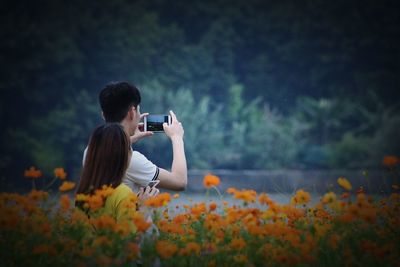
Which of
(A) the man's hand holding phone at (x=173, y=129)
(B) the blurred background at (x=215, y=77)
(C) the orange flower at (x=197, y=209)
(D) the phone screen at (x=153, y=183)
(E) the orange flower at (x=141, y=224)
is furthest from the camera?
(B) the blurred background at (x=215, y=77)

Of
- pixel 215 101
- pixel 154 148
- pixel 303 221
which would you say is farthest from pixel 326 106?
pixel 303 221

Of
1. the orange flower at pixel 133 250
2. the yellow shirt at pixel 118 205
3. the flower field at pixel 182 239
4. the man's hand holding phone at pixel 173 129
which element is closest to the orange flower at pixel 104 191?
the flower field at pixel 182 239

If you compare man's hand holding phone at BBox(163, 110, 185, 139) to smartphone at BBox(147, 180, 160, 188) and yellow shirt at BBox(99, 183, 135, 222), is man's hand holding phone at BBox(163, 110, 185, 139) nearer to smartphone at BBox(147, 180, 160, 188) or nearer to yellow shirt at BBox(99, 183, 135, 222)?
smartphone at BBox(147, 180, 160, 188)

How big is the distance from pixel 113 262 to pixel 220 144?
610 inches

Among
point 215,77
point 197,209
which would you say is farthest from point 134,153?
point 215,77

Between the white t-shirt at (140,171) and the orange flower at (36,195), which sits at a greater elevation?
the white t-shirt at (140,171)

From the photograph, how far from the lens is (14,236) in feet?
10.5

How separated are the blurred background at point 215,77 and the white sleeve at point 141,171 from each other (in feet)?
39.6

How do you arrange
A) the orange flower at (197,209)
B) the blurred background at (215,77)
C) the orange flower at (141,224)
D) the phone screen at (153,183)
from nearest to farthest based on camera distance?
the orange flower at (141,224) → the orange flower at (197,209) → the phone screen at (153,183) → the blurred background at (215,77)

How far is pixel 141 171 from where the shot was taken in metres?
3.52

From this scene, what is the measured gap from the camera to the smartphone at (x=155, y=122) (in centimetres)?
389

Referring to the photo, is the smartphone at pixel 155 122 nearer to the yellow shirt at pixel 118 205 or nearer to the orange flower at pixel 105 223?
the yellow shirt at pixel 118 205

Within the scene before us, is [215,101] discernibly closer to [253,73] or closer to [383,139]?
[253,73]

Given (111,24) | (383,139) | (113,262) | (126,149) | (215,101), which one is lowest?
(113,262)
